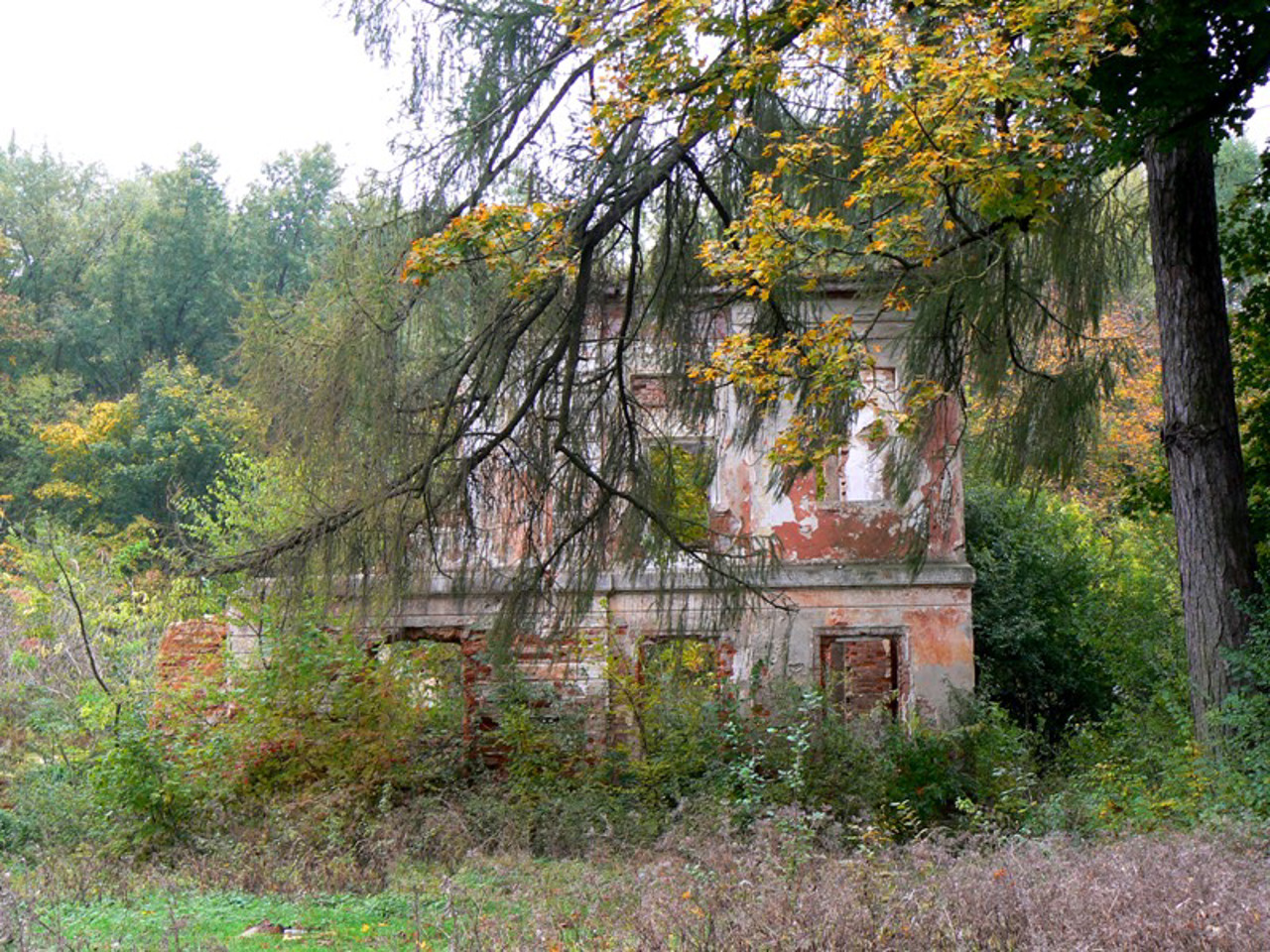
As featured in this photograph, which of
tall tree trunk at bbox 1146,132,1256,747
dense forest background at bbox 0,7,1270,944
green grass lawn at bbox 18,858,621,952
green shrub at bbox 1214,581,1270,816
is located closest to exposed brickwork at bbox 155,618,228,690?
dense forest background at bbox 0,7,1270,944

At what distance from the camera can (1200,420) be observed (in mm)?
9250

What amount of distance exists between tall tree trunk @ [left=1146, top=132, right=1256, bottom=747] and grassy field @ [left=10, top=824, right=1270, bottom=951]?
2829 millimetres

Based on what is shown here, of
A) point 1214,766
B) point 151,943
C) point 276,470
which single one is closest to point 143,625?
point 276,470

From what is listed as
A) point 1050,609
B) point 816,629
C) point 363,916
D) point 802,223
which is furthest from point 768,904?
point 1050,609

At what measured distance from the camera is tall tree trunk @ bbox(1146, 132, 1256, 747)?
29.9 ft

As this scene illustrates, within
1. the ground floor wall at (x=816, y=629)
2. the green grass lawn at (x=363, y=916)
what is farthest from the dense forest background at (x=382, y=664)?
the green grass lawn at (x=363, y=916)

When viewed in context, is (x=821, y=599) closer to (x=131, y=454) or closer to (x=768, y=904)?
(x=768, y=904)

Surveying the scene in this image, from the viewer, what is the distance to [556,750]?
43.0 ft

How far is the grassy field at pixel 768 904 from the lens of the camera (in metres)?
4.38

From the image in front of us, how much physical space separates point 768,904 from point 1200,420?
603cm

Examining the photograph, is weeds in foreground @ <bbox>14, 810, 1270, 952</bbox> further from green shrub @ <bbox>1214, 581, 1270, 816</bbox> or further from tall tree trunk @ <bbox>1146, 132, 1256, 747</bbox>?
tall tree trunk @ <bbox>1146, 132, 1256, 747</bbox>

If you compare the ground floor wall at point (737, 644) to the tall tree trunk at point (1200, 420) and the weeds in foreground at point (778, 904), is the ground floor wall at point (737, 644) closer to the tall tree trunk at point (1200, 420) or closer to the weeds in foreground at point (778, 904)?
the tall tree trunk at point (1200, 420)

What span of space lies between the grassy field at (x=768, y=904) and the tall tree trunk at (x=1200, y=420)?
2829 millimetres

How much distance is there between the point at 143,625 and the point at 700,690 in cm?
1006
